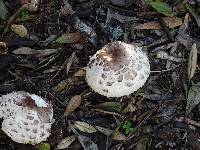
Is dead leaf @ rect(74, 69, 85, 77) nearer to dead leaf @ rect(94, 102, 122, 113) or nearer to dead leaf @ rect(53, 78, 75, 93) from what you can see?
dead leaf @ rect(53, 78, 75, 93)

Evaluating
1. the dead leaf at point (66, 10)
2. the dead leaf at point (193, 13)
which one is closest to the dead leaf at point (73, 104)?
the dead leaf at point (66, 10)

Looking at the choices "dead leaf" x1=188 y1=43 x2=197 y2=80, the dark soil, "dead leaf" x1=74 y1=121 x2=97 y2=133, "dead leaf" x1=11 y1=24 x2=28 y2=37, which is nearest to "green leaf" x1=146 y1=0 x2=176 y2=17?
the dark soil

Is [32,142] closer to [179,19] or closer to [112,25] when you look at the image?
[112,25]

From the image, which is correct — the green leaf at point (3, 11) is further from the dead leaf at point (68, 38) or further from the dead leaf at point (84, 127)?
the dead leaf at point (84, 127)

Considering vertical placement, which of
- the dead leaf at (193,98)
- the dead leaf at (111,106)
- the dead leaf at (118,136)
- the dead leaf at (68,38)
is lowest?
the dead leaf at (118,136)

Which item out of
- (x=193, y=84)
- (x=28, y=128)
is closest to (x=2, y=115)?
(x=28, y=128)
